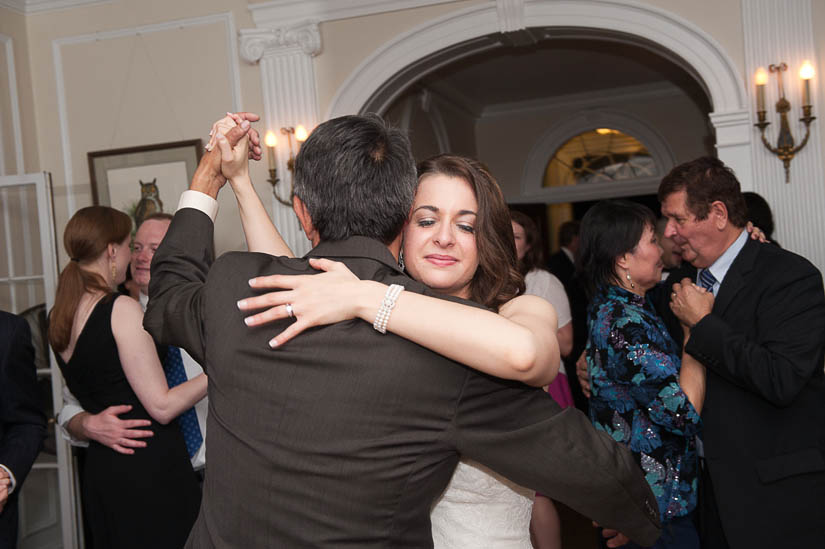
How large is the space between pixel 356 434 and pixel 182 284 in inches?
19.1

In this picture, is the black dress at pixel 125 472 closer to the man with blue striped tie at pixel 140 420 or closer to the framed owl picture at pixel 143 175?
the man with blue striped tie at pixel 140 420

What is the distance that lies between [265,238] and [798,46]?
3.75 metres

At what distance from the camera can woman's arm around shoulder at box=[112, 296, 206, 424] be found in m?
2.61

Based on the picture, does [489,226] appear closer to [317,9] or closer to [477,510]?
[477,510]

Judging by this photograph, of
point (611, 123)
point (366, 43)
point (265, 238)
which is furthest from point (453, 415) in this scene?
point (611, 123)

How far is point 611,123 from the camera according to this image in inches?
394

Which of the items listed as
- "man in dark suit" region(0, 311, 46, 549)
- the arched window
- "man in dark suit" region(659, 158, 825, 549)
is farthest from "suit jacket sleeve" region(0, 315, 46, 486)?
the arched window

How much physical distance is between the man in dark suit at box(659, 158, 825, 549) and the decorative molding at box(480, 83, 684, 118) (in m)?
7.79

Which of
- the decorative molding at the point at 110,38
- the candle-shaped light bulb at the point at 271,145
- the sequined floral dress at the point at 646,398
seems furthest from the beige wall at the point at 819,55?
the decorative molding at the point at 110,38

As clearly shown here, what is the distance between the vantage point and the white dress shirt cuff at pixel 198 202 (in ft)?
5.08

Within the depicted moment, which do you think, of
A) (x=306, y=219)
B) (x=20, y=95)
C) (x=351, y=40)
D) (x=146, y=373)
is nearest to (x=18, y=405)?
(x=146, y=373)

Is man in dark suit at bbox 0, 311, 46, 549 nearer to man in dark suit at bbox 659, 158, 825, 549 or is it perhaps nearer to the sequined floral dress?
the sequined floral dress

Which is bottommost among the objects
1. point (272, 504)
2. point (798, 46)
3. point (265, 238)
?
point (272, 504)

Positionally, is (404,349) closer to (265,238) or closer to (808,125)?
(265,238)
